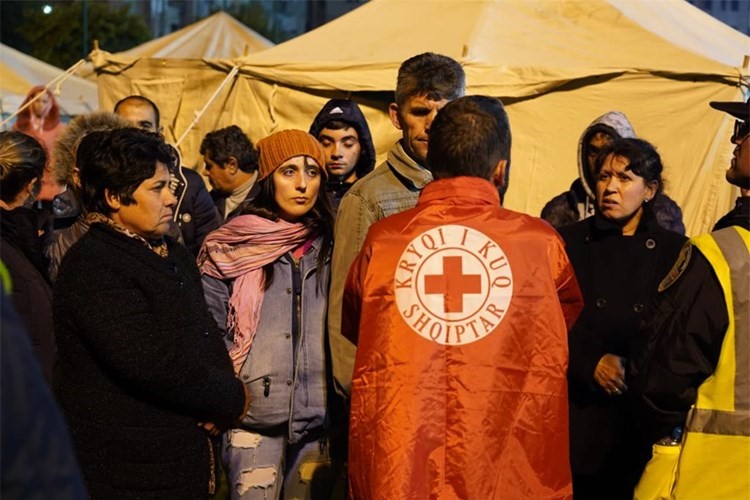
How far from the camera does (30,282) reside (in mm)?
5004

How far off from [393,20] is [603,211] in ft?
19.1

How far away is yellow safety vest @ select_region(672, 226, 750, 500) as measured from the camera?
367 cm

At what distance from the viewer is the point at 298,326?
199 inches

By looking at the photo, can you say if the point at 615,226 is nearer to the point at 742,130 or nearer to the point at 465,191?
the point at 742,130

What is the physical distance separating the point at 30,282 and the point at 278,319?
37.3 inches

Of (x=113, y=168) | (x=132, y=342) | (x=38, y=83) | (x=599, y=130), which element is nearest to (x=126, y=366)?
(x=132, y=342)

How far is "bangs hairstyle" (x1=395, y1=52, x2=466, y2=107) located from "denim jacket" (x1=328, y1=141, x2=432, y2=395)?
22cm

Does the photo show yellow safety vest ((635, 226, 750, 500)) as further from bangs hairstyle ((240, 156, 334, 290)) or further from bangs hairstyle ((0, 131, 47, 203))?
bangs hairstyle ((0, 131, 47, 203))

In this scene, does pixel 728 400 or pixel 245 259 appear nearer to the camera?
pixel 728 400

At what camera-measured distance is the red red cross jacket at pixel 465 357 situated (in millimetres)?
3707

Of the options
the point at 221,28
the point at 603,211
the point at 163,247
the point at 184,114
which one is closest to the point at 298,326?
the point at 163,247

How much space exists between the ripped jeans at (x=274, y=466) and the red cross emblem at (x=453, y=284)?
5.02 ft

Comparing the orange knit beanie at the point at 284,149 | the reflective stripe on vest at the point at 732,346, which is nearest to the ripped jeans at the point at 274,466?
the orange knit beanie at the point at 284,149

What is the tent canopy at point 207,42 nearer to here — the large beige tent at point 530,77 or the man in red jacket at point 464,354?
the large beige tent at point 530,77
